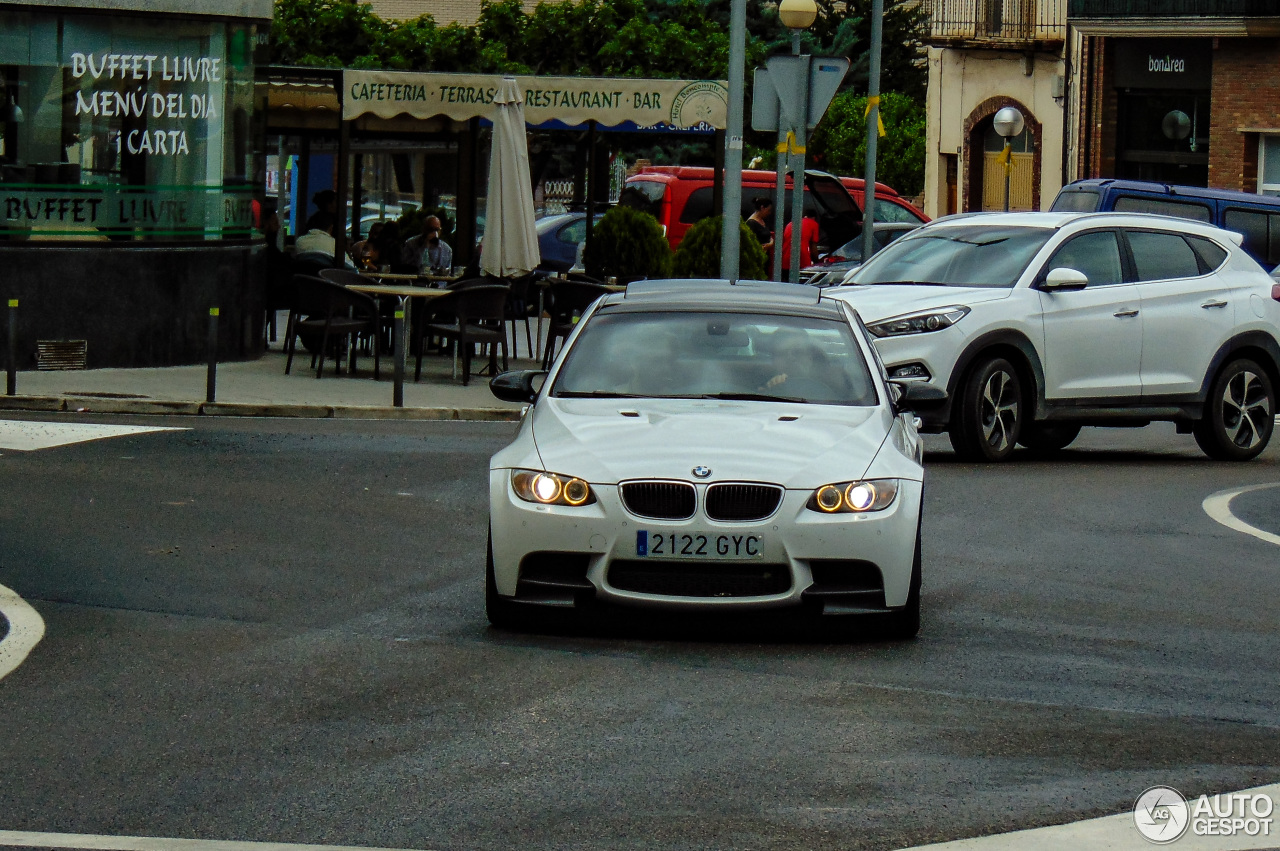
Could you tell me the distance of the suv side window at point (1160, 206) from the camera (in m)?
22.3

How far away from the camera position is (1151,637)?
28.2 feet

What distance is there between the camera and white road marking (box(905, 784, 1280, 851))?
5430 mm

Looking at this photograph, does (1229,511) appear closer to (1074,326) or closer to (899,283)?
(1074,326)

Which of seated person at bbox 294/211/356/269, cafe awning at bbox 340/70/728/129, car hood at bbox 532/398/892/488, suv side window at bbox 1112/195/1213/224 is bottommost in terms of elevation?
car hood at bbox 532/398/892/488

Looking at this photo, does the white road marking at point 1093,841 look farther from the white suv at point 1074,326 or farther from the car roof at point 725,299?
the white suv at point 1074,326

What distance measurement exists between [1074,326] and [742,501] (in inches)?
304

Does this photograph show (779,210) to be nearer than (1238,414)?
No

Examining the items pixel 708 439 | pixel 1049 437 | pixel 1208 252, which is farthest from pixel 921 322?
pixel 708 439

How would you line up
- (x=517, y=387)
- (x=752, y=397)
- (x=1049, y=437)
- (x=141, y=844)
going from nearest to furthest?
(x=141, y=844) < (x=752, y=397) < (x=517, y=387) < (x=1049, y=437)

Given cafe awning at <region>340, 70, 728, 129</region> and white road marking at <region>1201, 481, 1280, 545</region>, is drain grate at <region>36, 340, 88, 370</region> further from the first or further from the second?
white road marking at <region>1201, 481, 1280, 545</region>

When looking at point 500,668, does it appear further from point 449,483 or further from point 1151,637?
point 449,483

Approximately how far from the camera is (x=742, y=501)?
796cm

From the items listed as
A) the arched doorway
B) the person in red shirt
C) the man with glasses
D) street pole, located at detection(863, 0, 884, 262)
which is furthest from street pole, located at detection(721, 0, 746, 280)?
the arched doorway

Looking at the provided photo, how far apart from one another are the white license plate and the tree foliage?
56854 millimetres
